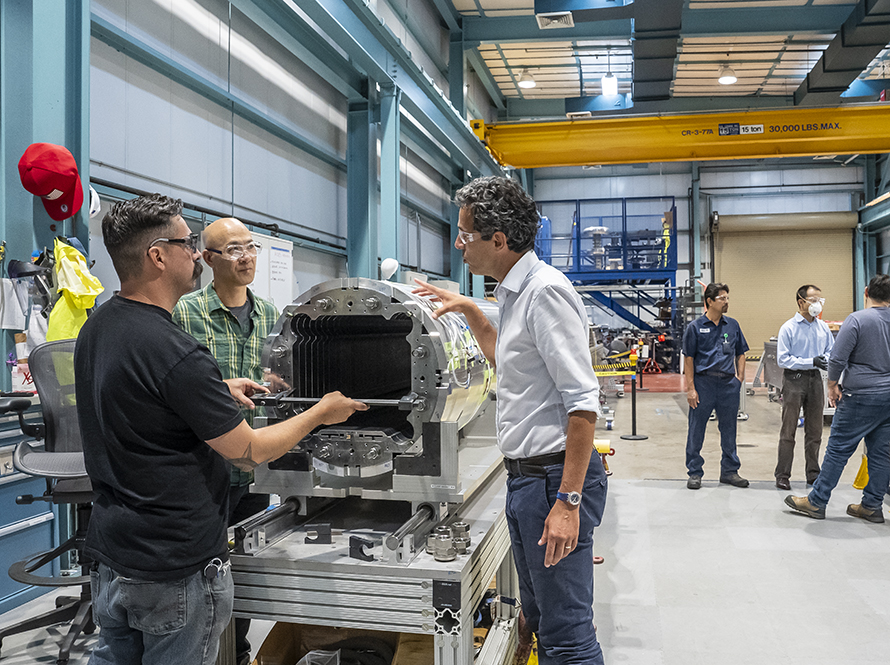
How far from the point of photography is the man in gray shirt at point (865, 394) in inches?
156

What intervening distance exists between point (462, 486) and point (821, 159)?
59.4ft

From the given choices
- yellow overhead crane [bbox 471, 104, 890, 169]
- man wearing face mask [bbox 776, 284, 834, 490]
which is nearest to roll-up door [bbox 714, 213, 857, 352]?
yellow overhead crane [bbox 471, 104, 890, 169]

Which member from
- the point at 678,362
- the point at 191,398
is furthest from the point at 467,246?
the point at 678,362

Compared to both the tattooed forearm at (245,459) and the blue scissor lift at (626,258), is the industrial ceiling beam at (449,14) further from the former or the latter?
the tattooed forearm at (245,459)

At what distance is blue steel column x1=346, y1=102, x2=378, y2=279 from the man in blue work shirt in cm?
317

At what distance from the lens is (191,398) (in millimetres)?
1246

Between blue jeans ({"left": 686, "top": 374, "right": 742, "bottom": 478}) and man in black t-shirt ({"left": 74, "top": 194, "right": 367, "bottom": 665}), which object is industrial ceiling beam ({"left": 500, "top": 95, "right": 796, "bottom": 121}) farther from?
man in black t-shirt ({"left": 74, "top": 194, "right": 367, "bottom": 665})

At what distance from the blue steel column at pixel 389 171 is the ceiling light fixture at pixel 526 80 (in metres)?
6.33

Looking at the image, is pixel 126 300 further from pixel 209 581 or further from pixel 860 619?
pixel 860 619

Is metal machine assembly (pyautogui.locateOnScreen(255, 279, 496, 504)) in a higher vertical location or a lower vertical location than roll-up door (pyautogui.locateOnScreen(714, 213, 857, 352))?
lower

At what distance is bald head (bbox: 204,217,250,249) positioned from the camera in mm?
2128

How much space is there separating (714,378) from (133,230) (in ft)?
15.3

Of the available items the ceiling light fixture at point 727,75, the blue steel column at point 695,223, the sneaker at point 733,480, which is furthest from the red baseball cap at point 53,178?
the blue steel column at point 695,223

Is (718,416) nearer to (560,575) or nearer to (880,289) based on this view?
(880,289)
